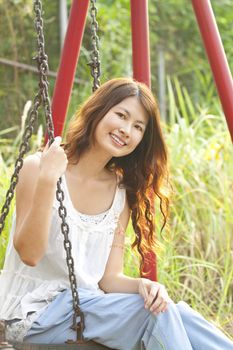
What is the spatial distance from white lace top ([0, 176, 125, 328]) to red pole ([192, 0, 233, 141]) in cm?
67

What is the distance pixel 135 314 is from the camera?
276 cm

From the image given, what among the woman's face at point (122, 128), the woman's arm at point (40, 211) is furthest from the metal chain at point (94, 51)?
the woman's arm at point (40, 211)

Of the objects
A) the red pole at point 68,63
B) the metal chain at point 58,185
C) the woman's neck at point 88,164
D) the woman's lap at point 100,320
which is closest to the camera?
the metal chain at point 58,185

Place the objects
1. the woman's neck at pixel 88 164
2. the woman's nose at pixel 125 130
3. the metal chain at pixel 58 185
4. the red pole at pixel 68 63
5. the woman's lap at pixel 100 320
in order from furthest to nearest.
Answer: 1. the red pole at pixel 68 63
2. the woman's neck at pixel 88 164
3. the woman's nose at pixel 125 130
4. the woman's lap at pixel 100 320
5. the metal chain at pixel 58 185

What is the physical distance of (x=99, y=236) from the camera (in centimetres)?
309

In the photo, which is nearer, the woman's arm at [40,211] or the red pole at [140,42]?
the woman's arm at [40,211]

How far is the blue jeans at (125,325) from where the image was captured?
2.71 metres

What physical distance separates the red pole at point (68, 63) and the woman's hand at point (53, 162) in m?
0.80

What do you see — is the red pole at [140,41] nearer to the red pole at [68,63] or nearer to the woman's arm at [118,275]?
the red pole at [68,63]

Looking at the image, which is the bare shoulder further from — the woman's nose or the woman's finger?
the woman's finger

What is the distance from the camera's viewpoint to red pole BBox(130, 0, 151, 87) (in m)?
3.58

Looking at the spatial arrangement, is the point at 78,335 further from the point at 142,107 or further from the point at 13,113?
the point at 13,113

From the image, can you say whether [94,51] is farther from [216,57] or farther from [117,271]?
[117,271]

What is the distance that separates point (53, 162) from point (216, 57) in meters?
1.03
